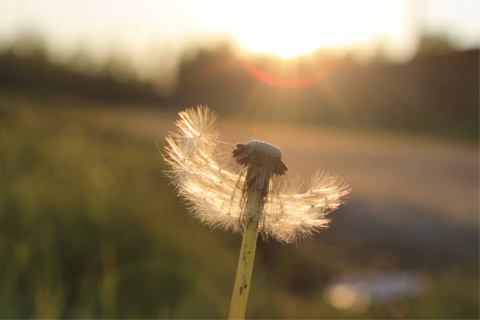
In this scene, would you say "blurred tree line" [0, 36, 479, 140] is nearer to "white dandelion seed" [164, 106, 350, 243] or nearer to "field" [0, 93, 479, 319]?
"field" [0, 93, 479, 319]

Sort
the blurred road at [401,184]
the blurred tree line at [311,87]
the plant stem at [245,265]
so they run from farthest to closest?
the blurred tree line at [311,87], the blurred road at [401,184], the plant stem at [245,265]

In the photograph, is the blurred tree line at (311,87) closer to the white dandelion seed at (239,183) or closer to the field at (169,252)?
the field at (169,252)

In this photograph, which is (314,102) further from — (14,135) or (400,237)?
(14,135)

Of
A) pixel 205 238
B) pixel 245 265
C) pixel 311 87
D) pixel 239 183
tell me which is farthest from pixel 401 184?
pixel 311 87

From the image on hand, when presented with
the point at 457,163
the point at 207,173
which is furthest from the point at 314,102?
the point at 207,173

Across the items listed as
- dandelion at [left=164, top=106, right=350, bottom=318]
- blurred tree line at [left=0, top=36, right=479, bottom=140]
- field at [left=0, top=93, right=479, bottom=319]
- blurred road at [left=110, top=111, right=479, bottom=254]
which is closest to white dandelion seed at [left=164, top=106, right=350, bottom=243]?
dandelion at [left=164, top=106, right=350, bottom=318]

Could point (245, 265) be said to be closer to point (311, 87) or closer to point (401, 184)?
point (401, 184)

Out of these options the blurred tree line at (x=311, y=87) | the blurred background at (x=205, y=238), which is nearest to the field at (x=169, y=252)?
the blurred background at (x=205, y=238)
